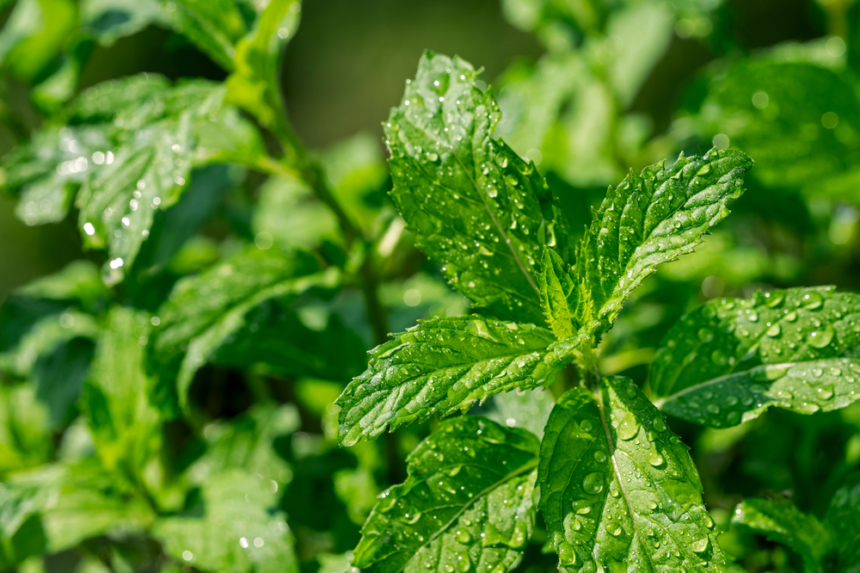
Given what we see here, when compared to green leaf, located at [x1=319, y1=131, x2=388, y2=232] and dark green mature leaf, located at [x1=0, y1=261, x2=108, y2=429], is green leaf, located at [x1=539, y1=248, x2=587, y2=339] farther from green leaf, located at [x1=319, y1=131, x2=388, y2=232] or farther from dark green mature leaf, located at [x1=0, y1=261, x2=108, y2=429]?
dark green mature leaf, located at [x1=0, y1=261, x2=108, y2=429]

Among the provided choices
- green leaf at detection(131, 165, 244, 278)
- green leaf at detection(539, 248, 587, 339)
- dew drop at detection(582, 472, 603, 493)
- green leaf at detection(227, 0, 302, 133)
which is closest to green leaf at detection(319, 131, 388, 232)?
green leaf at detection(131, 165, 244, 278)

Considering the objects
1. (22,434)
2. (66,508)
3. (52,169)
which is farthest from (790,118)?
(22,434)

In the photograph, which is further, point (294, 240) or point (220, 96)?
point (294, 240)

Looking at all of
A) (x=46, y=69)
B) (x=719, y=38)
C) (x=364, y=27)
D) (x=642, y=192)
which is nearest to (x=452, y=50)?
(x=364, y=27)

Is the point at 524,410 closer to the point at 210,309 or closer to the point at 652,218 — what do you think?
the point at 652,218

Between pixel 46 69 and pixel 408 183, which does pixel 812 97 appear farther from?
pixel 46 69
